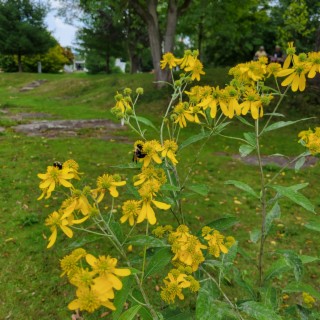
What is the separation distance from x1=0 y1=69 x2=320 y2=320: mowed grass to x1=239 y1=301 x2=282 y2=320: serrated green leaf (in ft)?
2.07

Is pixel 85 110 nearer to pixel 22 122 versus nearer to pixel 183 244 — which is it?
pixel 22 122

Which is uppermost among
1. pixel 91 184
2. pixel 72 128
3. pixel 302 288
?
pixel 302 288

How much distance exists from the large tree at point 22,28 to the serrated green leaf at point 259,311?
33892mm

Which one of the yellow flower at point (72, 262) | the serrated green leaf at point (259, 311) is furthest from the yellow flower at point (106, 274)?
the serrated green leaf at point (259, 311)

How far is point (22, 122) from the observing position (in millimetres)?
12633

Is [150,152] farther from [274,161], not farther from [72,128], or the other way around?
[72,128]

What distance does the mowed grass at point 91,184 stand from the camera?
12.9 ft

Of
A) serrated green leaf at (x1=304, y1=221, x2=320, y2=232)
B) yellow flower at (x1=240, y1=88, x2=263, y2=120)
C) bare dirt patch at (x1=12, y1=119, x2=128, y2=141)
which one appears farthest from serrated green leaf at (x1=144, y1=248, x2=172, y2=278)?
bare dirt patch at (x1=12, y1=119, x2=128, y2=141)

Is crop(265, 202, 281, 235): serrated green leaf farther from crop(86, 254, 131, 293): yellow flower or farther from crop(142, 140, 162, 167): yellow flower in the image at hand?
crop(86, 254, 131, 293): yellow flower

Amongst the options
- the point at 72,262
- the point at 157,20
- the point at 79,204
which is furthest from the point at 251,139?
the point at 157,20

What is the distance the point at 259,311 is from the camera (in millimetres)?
1613

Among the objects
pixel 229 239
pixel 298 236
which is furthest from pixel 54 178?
pixel 298 236

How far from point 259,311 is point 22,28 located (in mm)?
34484

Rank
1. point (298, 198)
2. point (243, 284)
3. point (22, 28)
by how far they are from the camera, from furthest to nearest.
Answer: point (22, 28) < point (243, 284) < point (298, 198)
